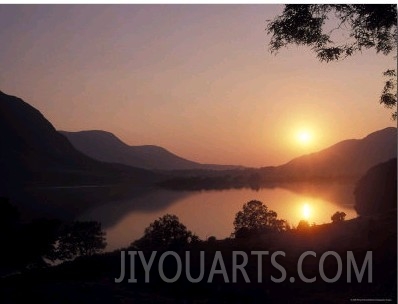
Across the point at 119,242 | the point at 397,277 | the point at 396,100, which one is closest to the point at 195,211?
the point at 119,242

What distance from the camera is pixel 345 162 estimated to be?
287 feet

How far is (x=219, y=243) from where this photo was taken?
15.0 m

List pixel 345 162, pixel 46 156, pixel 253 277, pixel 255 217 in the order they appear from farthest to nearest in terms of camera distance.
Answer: pixel 46 156
pixel 345 162
pixel 255 217
pixel 253 277

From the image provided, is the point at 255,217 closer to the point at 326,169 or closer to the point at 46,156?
the point at 326,169

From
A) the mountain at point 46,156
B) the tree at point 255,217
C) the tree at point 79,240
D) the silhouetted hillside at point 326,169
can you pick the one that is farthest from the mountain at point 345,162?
the mountain at point 46,156

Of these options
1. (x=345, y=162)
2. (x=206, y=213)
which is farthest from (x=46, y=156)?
(x=345, y=162)

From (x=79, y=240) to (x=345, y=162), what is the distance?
206ft

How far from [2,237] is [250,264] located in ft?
65.8

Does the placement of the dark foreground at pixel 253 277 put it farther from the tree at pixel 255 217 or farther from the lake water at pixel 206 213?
the lake water at pixel 206 213

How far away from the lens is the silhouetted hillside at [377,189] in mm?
61281

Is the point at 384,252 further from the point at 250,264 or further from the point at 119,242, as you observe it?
the point at 119,242

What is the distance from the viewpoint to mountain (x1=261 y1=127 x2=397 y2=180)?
230ft

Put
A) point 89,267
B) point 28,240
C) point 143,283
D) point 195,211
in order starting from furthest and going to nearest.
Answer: point 195,211 → point 28,240 → point 89,267 → point 143,283

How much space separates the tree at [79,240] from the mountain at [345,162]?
38.8m
